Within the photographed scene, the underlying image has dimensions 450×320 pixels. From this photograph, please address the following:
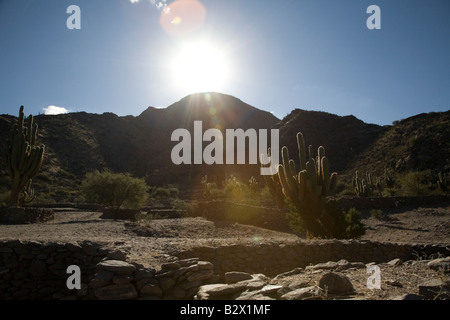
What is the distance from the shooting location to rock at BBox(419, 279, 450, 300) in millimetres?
3730

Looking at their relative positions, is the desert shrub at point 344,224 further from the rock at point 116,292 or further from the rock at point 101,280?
the rock at point 101,280

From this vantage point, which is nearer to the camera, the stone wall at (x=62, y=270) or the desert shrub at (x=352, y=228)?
the stone wall at (x=62, y=270)

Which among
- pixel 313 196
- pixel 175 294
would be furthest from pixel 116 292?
pixel 313 196

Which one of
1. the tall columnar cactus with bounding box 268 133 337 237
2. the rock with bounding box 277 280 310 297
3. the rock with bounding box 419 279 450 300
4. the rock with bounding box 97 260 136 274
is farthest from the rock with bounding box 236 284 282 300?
the tall columnar cactus with bounding box 268 133 337 237

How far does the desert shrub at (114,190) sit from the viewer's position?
2323 cm

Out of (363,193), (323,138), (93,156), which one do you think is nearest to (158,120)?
(93,156)

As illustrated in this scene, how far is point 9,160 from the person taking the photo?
750 inches

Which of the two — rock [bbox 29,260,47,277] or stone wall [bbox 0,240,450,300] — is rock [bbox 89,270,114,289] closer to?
stone wall [bbox 0,240,450,300]

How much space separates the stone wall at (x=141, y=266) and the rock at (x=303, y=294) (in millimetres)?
1855

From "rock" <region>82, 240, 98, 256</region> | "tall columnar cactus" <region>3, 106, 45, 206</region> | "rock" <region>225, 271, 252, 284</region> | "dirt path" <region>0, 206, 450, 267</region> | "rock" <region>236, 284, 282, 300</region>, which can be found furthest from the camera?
"tall columnar cactus" <region>3, 106, 45, 206</region>

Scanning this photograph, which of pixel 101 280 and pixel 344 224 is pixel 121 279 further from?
pixel 344 224

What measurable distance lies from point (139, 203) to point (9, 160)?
933cm

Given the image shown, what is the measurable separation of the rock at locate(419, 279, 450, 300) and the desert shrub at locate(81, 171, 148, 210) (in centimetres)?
2156

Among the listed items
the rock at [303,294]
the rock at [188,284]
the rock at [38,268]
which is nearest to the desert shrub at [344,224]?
the rock at [188,284]
